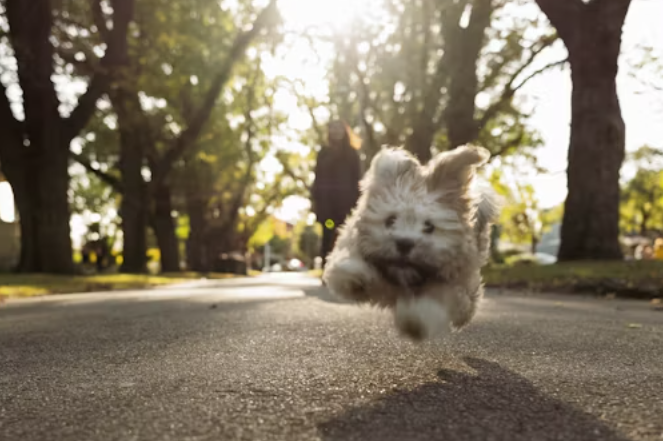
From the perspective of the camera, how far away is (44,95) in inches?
669

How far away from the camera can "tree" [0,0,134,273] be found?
661 inches

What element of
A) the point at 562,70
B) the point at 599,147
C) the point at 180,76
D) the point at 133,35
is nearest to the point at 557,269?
the point at 599,147

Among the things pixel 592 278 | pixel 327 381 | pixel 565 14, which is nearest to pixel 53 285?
pixel 592 278

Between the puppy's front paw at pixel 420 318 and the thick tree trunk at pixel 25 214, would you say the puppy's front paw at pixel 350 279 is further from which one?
the thick tree trunk at pixel 25 214

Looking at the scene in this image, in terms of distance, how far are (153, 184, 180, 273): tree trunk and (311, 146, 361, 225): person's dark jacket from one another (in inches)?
892

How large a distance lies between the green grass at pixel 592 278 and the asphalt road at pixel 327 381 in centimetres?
444

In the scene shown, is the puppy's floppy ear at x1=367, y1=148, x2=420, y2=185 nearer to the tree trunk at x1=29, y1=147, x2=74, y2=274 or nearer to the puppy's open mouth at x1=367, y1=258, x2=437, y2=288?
the puppy's open mouth at x1=367, y1=258, x2=437, y2=288

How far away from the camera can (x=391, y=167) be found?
453 centimetres

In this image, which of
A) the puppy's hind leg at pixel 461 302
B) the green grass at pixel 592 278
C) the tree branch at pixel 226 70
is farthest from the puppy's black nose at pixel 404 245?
the tree branch at pixel 226 70

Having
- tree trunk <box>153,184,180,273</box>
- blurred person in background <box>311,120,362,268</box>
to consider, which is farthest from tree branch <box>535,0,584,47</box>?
tree trunk <box>153,184,180,273</box>

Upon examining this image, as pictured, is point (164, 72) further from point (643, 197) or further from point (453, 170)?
point (643, 197)

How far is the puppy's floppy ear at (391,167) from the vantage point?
4.54 m

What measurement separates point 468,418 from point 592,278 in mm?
9762

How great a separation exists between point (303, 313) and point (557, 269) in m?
7.67
